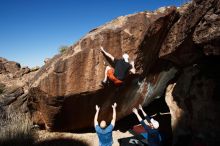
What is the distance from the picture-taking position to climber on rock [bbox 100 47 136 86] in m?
7.60

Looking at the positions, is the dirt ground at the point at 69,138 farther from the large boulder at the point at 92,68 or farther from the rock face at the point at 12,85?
the rock face at the point at 12,85

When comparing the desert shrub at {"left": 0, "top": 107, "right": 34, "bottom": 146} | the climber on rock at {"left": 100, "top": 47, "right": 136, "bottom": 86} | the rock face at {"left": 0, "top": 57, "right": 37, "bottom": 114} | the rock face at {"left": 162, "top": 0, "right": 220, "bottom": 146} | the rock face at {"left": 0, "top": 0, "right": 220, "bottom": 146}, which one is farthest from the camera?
the rock face at {"left": 0, "top": 57, "right": 37, "bottom": 114}

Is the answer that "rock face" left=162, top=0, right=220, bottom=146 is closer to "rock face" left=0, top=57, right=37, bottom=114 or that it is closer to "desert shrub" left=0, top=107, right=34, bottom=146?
"desert shrub" left=0, top=107, right=34, bottom=146

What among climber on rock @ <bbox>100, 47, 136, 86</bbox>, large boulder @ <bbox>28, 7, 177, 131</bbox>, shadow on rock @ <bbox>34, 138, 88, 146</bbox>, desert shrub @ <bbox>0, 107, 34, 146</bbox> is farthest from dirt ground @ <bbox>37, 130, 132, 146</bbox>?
climber on rock @ <bbox>100, 47, 136, 86</bbox>

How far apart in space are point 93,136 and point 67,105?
1870 mm

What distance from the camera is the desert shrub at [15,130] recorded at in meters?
8.54

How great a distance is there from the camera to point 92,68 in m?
7.93

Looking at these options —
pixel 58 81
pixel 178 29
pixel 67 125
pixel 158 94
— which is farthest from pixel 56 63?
pixel 158 94

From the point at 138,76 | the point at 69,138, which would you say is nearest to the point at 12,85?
the point at 69,138

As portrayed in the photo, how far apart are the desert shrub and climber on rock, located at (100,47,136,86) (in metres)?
3.38

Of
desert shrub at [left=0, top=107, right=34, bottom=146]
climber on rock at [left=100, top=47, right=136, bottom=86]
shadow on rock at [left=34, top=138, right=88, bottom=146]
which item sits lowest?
shadow on rock at [left=34, top=138, right=88, bottom=146]

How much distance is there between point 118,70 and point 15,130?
420 cm

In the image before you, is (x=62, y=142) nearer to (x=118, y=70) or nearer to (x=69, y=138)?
(x=69, y=138)

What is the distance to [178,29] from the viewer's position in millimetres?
8086
